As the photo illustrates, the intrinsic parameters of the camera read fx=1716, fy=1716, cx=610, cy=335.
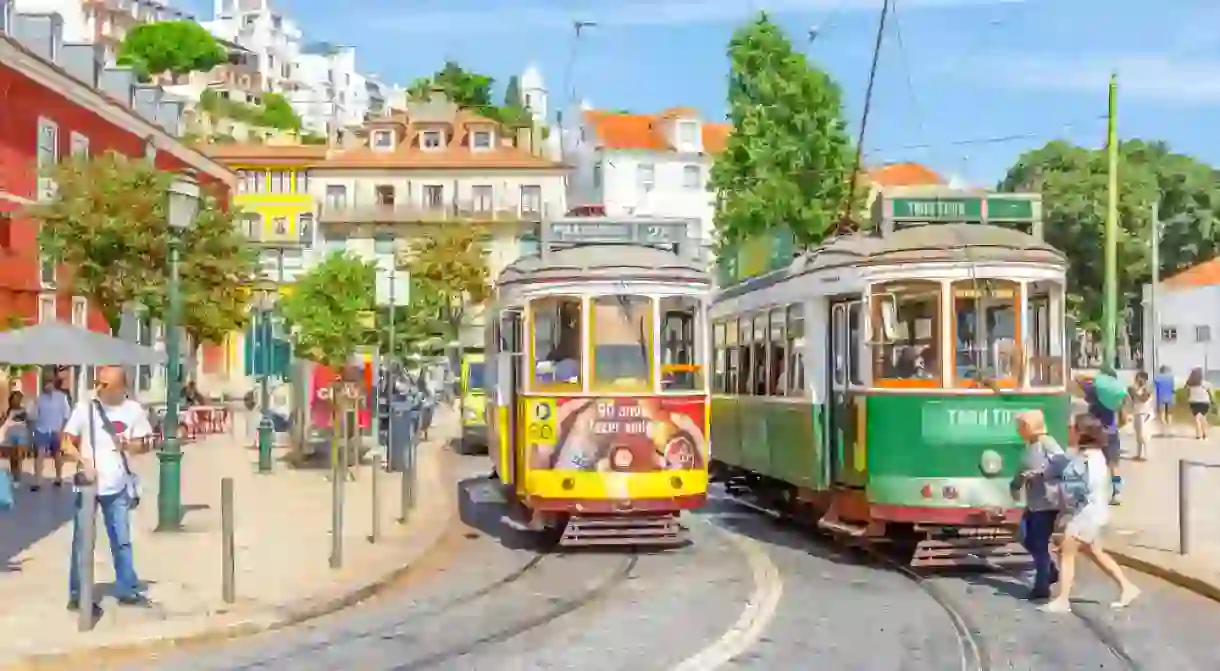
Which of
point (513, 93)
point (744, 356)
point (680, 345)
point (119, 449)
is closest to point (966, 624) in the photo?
point (680, 345)

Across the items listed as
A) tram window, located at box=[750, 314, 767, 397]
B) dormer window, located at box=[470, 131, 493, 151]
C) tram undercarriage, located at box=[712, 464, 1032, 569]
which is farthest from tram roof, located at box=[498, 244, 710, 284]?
dormer window, located at box=[470, 131, 493, 151]

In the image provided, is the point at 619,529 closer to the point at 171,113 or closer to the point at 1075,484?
the point at 1075,484

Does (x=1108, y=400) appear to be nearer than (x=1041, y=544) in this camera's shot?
No

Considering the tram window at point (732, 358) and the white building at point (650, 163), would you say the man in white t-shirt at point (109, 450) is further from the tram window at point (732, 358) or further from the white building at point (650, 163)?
the white building at point (650, 163)

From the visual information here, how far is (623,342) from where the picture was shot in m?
17.0

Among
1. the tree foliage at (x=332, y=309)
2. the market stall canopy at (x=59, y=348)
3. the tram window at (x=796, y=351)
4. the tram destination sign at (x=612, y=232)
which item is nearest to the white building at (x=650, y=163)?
the tree foliage at (x=332, y=309)

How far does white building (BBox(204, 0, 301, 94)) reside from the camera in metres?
189

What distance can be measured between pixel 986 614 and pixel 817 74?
4703cm

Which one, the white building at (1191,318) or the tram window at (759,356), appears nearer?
the tram window at (759,356)

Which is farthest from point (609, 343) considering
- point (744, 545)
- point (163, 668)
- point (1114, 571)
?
point (163, 668)

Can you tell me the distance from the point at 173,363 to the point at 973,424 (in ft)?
28.7

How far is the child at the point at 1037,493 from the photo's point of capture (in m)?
13.7

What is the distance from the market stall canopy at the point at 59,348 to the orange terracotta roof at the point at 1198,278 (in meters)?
64.4

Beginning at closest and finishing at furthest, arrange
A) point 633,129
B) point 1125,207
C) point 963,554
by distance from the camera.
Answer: point 963,554 → point 1125,207 → point 633,129
